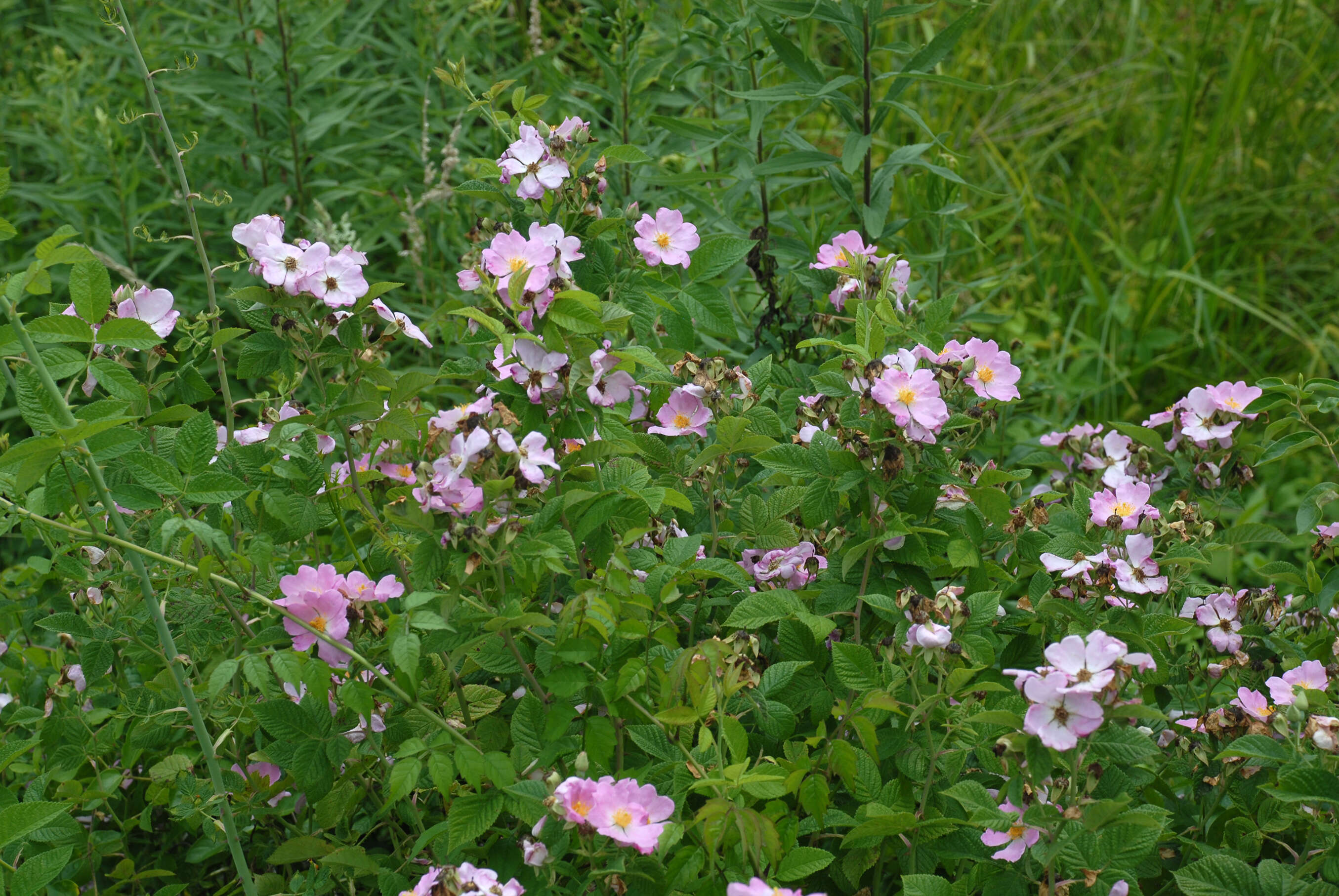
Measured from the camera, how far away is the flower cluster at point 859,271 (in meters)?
1.47

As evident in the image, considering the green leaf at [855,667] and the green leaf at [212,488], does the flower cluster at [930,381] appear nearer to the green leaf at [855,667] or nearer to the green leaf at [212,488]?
the green leaf at [855,667]

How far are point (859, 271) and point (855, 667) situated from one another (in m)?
0.52

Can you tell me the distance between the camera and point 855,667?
46.7 inches

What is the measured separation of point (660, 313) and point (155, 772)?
31.5 inches

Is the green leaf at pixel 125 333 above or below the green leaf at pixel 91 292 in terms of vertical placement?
below

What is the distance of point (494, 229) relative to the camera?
1.33 meters

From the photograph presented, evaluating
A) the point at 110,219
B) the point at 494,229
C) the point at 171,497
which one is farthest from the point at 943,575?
the point at 110,219

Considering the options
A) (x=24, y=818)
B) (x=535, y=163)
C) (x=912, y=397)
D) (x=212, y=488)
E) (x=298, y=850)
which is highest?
(x=535, y=163)

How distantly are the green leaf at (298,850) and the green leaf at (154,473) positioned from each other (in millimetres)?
390

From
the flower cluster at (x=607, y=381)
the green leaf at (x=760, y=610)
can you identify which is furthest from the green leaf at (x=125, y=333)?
the green leaf at (x=760, y=610)

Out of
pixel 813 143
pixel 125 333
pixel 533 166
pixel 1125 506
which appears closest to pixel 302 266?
pixel 125 333

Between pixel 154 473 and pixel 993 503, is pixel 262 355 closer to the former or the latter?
pixel 154 473

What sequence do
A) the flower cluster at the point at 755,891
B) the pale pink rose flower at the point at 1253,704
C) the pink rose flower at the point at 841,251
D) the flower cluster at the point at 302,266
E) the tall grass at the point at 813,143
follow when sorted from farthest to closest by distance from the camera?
the tall grass at the point at 813,143, the pink rose flower at the point at 841,251, the pale pink rose flower at the point at 1253,704, the flower cluster at the point at 302,266, the flower cluster at the point at 755,891

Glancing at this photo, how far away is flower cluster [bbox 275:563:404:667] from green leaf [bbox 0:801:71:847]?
0.94ft
